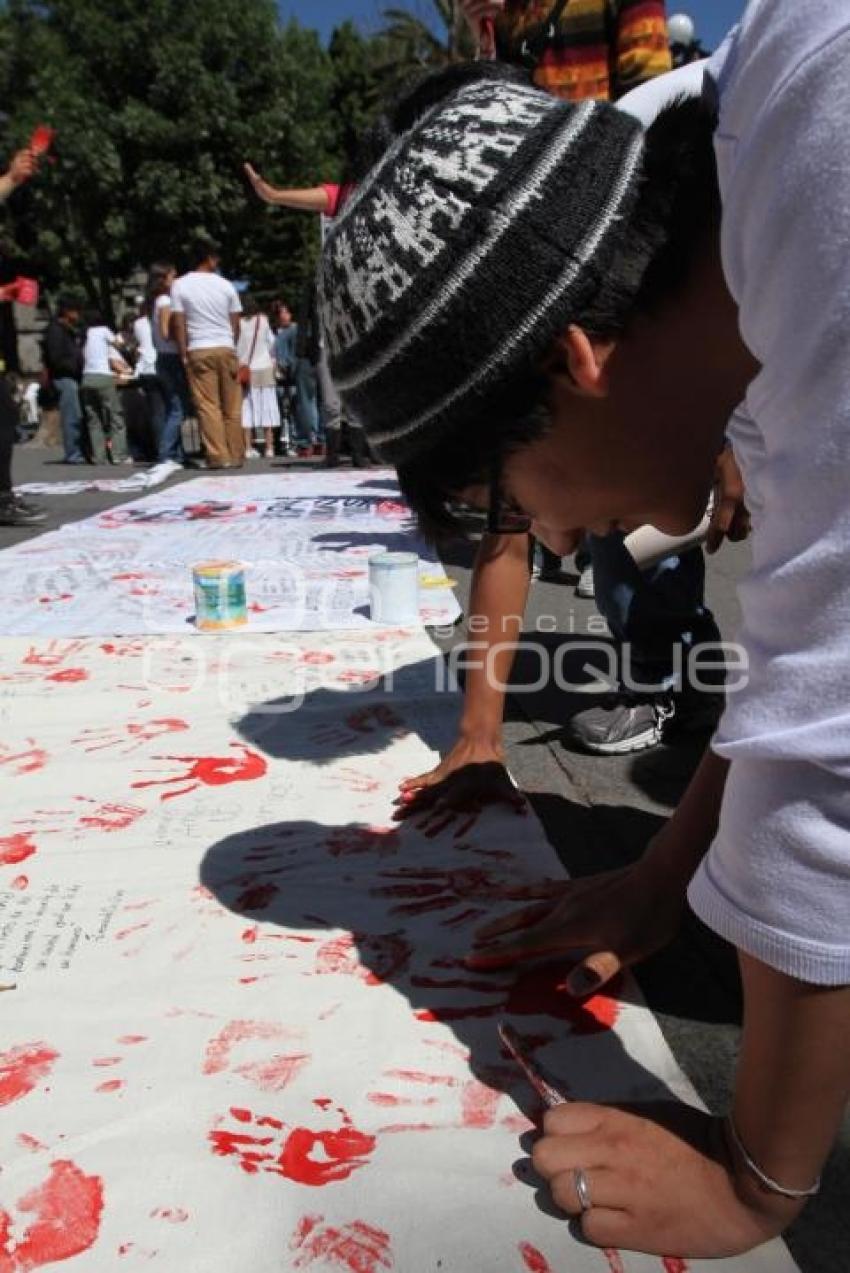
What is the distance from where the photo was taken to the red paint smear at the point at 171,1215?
85 cm

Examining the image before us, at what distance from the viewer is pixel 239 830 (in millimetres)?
1588

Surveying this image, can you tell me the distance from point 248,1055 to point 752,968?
1.94 ft

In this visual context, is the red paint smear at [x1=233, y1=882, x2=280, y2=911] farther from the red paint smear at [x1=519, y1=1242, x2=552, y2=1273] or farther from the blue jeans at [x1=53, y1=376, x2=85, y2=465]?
the blue jeans at [x1=53, y1=376, x2=85, y2=465]

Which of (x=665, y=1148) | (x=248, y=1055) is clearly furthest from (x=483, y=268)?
(x=248, y=1055)

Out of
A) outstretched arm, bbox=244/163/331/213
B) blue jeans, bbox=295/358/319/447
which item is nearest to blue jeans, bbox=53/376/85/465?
blue jeans, bbox=295/358/319/447

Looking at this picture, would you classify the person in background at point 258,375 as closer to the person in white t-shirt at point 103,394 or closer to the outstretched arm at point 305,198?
the person in white t-shirt at point 103,394

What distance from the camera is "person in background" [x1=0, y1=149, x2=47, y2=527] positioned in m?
4.49

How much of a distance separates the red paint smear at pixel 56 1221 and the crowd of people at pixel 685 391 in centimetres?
38

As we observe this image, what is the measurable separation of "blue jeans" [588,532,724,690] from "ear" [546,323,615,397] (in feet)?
4.07

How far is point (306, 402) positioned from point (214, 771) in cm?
782

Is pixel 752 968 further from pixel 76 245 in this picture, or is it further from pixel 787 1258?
pixel 76 245

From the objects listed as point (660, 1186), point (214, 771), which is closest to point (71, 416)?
point (214, 771)

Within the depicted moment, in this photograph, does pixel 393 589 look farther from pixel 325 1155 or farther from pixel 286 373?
pixel 286 373

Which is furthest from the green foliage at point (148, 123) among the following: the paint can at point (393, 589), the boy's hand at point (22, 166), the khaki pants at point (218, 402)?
the paint can at point (393, 589)
